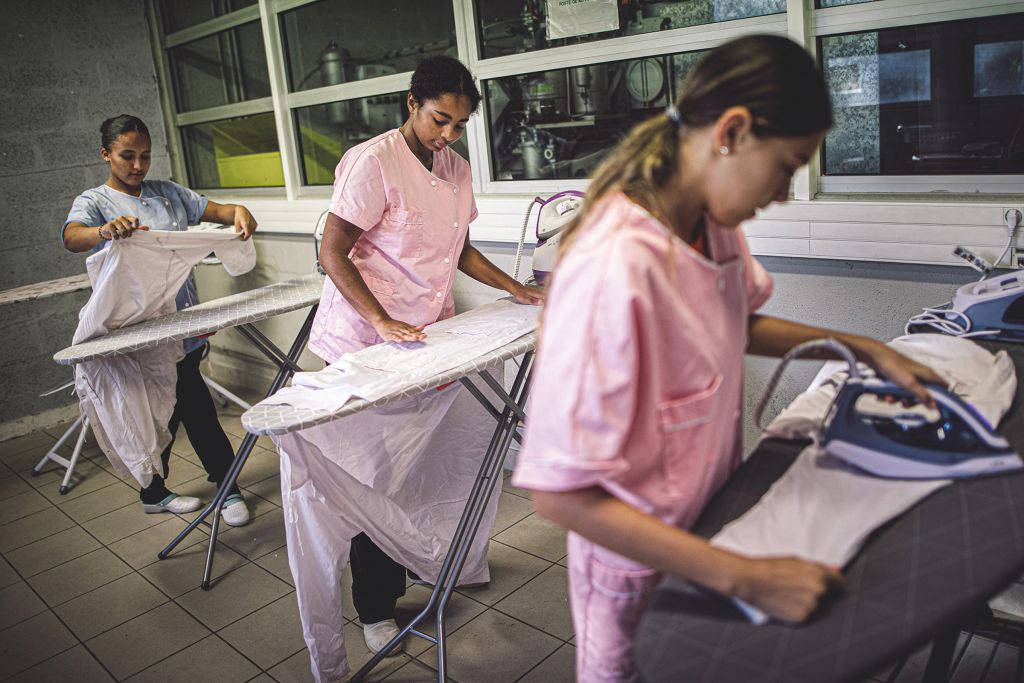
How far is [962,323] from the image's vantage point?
1.65 metres

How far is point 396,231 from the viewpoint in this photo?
2.12 metres

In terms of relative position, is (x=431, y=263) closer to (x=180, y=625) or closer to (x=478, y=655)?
(x=478, y=655)

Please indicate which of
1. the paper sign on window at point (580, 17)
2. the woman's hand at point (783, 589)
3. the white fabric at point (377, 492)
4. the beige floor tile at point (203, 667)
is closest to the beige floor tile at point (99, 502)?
the beige floor tile at point (203, 667)

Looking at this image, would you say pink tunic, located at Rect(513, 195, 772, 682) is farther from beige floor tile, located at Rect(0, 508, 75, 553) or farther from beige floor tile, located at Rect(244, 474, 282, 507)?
beige floor tile, located at Rect(0, 508, 75, 553)

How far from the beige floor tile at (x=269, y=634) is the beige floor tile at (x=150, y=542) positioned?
596 millimetres

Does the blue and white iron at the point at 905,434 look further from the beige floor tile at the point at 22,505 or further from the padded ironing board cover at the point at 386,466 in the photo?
the beige floor tile at the point at 22,505

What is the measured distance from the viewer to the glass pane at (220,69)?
13.2 ft

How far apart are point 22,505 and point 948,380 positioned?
338 cm

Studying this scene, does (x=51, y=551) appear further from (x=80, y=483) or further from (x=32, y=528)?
(x=80, y=483)

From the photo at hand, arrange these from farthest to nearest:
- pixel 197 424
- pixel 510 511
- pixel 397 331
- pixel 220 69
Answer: pixel 220 69 → pixel 197 424 → pixel 510 511 → pixel 397 331

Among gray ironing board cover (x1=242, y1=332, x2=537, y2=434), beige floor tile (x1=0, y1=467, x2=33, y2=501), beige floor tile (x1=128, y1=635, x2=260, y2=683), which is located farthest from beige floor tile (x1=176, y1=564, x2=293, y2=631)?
beige floor tile (x1=0, y1=467, x2=33, y2=501)

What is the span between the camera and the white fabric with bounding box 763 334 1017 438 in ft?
3.97

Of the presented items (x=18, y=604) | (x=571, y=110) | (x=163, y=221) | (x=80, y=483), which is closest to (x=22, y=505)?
(x=80, y=483)

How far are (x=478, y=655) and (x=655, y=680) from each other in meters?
1.44
